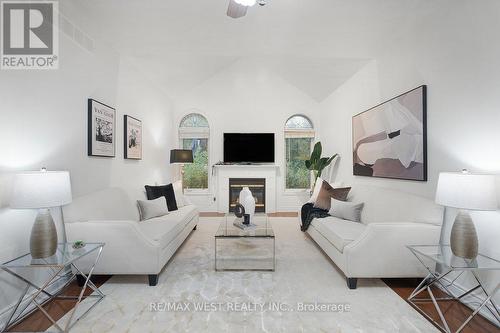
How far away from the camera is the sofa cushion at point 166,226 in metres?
2.70

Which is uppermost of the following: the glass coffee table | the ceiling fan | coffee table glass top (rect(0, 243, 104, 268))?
the ceiling fan

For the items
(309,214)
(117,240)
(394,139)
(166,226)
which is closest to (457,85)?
(394,139)

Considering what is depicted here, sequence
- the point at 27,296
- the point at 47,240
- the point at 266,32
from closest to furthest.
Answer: the point at 47,240, the point at 27,296, the point at 266,32

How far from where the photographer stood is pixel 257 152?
611 cm

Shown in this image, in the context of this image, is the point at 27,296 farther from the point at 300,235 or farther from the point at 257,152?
the point at 257,152

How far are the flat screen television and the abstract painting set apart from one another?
2.23 metres

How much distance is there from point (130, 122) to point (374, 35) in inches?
139

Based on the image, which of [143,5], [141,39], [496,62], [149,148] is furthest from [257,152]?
[496,62]

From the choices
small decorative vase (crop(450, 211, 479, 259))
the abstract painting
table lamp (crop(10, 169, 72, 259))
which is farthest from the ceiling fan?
small decorative vase (crop(450, 211, 479, 259))

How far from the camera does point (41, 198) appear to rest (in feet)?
6.03

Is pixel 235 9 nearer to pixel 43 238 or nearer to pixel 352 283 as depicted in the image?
pixel 43 238

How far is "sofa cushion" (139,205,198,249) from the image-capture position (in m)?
2.70

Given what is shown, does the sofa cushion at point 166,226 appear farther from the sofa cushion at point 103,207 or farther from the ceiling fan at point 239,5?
the ceiling fan at point 239,5

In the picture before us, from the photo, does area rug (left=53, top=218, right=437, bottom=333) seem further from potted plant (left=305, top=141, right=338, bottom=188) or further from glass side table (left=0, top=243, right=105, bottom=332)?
potted plant (left=305, top=141, right=338, bottom=188)
